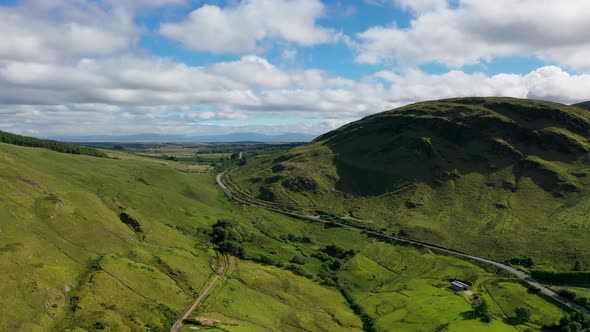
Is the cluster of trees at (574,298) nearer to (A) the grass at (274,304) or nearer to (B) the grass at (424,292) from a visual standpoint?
(B) the grass at (424,292)

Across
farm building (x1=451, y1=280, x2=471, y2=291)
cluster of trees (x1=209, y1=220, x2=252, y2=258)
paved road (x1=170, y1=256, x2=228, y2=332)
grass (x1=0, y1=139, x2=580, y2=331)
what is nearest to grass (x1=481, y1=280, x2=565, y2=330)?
grass (x1=0, y1=139, x2=580, y2=331)

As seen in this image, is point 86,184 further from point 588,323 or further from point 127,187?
point 588,323

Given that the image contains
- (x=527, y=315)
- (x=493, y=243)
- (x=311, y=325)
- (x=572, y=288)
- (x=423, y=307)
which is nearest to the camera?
(x=311, y=325)

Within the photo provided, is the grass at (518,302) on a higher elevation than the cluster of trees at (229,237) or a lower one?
lower

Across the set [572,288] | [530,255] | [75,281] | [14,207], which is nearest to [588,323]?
[572,288]

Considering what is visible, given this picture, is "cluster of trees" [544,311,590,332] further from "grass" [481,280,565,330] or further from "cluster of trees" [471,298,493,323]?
"cluster of trees" [471,298,493,323]

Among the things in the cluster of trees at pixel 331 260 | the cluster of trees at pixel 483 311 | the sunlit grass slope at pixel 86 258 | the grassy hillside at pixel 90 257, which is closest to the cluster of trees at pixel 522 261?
the cluster of trees at pixel 483 311
